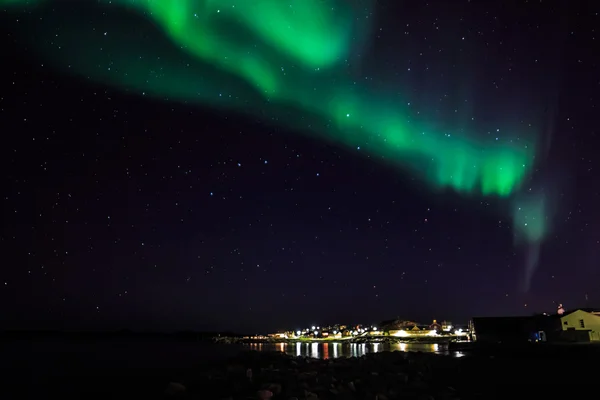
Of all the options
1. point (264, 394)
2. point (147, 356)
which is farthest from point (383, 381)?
point (147, 356)

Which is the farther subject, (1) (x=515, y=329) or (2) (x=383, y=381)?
(1) (x=515, y=329)

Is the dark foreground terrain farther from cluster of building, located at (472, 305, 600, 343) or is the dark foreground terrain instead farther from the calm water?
cluster of building, located at (472, 305, 600, 343)

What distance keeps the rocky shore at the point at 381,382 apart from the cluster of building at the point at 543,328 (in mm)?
22241

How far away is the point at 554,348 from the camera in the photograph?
3516cm

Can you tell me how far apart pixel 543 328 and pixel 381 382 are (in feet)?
125

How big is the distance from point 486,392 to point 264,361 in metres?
17.2

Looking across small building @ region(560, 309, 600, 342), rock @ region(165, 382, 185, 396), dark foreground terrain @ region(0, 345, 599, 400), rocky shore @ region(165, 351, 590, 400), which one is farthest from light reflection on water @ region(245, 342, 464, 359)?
rock @ region(165, 382, 185, 396)

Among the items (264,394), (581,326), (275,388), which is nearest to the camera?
(264,394)

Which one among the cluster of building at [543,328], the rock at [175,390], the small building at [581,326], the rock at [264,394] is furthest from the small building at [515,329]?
the rock at [175,390]

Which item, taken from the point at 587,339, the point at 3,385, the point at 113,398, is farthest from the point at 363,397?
the point at 587,339

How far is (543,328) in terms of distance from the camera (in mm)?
49406

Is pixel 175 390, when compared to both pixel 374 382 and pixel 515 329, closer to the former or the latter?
pixel 374 382

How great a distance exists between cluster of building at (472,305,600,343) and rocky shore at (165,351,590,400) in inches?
876

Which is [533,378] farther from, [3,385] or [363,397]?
[3,385]
